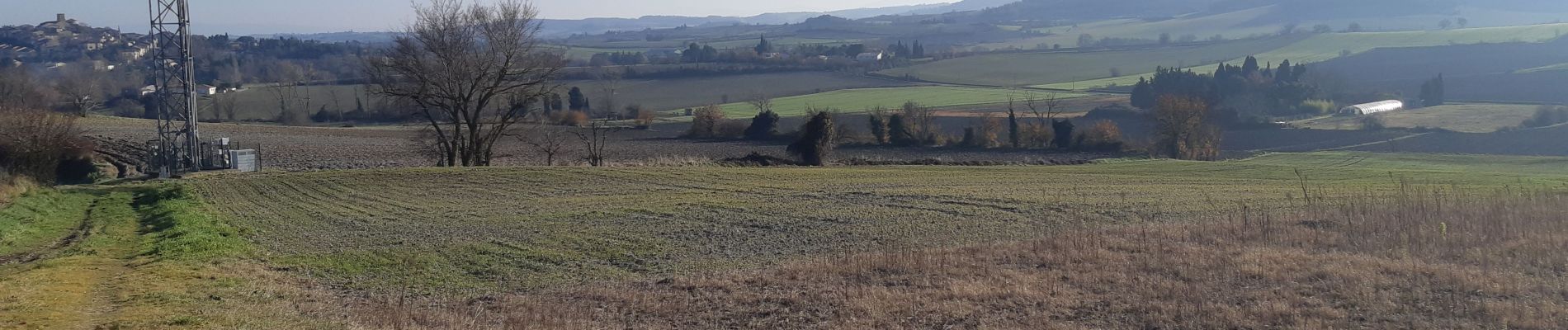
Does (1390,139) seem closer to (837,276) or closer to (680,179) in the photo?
(680,179)

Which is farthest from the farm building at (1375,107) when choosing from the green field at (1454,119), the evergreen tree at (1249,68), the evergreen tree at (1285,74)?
the evergreen tree at (1249,68)

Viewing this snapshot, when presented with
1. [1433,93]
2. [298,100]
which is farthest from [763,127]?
[1433,93]

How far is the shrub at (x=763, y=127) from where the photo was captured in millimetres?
63312

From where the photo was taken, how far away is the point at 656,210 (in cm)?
2267

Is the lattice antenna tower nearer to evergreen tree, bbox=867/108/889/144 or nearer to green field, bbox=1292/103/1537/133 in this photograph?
evergreen tree, bbox=867/108/889/144

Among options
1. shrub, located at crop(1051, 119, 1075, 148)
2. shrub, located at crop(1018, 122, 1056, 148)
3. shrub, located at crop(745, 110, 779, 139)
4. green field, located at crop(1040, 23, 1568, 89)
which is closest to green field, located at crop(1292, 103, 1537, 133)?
shrub, located at crop(1051, 119, 1075, 148)

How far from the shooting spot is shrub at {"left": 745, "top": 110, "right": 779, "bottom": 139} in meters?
63.3

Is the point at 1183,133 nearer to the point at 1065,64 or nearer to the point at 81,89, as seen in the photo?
the point at 1065,64

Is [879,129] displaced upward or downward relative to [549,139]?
downward

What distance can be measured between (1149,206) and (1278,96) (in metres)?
65.4

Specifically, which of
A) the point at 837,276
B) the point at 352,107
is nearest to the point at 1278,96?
the point at 352,107

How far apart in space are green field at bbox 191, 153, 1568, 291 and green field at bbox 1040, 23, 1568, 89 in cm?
7269

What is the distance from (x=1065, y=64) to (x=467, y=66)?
94.7 meters

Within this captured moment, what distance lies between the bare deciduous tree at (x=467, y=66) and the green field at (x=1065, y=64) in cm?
7121
